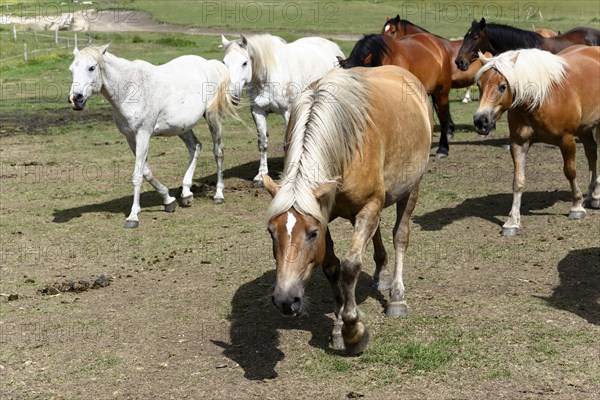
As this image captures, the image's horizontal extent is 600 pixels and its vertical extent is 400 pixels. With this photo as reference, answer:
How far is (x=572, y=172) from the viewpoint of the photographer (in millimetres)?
9531

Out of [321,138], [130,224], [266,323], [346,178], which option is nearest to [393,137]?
[346,178]

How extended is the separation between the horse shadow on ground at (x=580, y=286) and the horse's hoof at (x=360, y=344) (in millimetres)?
2042

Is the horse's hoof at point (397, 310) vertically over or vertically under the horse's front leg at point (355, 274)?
under

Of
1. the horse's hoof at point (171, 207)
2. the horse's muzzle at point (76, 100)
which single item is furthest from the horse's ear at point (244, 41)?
the horse's muzzle at point (76, 100)

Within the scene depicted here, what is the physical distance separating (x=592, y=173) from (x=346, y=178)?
6163 millimetres

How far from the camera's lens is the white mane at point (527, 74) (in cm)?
872

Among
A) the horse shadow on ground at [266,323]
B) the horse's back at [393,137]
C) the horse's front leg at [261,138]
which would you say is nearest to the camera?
the horse's back at [393,137]

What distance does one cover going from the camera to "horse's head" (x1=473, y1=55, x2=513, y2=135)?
28.8 feet

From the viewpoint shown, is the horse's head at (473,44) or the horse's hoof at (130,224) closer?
the horse's hoof at (130,224)

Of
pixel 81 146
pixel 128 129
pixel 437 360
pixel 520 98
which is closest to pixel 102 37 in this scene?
pixel 81 146

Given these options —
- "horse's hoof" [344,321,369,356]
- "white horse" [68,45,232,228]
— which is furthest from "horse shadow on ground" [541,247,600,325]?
"white horse" [68,45,232,228]

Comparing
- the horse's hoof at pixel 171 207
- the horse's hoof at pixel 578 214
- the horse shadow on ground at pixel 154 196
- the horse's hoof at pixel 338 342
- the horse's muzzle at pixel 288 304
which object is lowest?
the horse shadow on ground at pixel 154 196

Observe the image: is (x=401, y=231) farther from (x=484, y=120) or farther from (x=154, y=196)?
(x=154, y=196)

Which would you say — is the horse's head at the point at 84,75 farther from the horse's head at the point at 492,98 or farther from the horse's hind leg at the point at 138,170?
the horse's head at the point at 492,98
